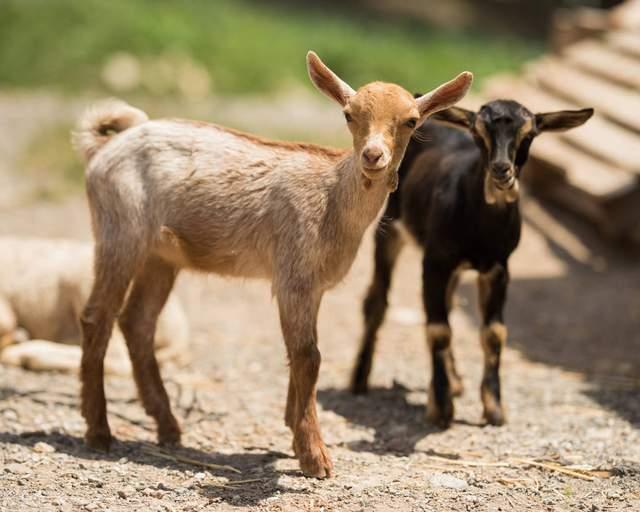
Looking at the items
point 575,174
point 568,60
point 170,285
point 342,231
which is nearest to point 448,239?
point 342,231

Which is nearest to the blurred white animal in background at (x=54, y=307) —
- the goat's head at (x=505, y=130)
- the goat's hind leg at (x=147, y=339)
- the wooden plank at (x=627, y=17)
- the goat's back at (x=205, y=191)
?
the goat's hind leg at (x=147, y=339)

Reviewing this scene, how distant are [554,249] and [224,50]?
8461 millimetres

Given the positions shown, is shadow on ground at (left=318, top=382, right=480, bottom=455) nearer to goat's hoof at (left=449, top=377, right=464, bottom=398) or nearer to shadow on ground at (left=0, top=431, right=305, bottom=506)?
goat's hoof at (left=449, top=377, right=464, bottom=398)

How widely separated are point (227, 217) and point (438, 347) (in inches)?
67.2

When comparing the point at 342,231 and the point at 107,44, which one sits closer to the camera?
the point at 342,231

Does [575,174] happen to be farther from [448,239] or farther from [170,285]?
[170,285]

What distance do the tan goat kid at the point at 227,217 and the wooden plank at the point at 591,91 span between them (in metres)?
5.61

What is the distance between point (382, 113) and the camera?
5.36m

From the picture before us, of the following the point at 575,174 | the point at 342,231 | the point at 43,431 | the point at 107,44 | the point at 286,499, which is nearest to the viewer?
the point at 286,499

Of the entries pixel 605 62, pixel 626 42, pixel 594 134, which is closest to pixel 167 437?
pixel 594 134

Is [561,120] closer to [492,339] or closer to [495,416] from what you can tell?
[492,339]

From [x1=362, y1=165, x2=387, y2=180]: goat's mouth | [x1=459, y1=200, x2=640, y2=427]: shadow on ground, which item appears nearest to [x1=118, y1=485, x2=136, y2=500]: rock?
[x1=362, y1=165, x2=387, y2=180]: goat's mouth

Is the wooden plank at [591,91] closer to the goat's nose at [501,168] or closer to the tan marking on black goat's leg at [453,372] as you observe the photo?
the tan marking on black goat's leg at [453,372]

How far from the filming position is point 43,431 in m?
6.44
